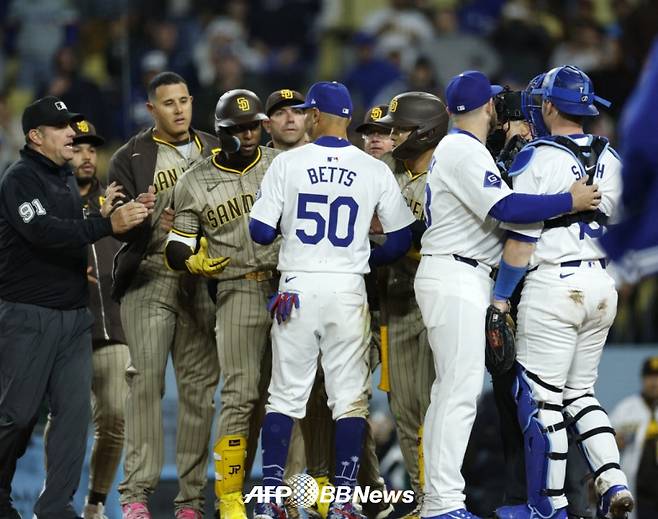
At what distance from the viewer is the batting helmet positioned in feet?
21.4

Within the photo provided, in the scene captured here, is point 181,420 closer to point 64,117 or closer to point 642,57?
point 64,117

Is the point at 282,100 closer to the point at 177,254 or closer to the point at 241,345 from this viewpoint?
the point at 177,254

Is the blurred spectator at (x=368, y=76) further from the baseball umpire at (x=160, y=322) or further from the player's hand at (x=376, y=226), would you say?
the player's hand at (x=376, y=226)

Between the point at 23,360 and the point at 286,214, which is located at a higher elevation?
the point at 286,214

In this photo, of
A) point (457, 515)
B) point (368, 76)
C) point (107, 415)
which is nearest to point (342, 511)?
point (457, 515)

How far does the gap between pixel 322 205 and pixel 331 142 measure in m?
0.33

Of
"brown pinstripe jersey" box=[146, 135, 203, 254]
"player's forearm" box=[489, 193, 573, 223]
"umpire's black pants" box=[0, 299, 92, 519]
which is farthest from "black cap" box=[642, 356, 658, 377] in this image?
"umpire's black pants" box=[0, 299, 92, 519]

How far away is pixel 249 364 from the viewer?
6.50 m

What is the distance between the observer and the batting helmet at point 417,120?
6.53 meters

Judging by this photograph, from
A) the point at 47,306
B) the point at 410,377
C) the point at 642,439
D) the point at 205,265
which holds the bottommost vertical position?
the point at 642,439

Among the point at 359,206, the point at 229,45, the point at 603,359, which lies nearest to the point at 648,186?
the point at 359,206

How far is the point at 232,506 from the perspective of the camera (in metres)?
6.41

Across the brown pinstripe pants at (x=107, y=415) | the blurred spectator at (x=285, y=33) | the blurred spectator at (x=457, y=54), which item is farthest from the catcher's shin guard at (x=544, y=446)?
the blurred spectator at (x=285, y=33)

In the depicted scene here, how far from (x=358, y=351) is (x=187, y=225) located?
3.84ft
